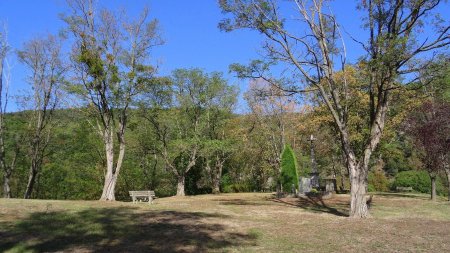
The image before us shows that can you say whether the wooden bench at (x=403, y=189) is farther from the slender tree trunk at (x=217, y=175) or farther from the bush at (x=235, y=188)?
the slender tree trunk at (x=217, y=175)

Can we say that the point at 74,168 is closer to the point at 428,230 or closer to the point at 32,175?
the point at 32,175

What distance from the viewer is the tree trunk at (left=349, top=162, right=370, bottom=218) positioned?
47.0 ft

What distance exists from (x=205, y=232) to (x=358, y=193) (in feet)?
20.6

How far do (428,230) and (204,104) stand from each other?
75.4ft

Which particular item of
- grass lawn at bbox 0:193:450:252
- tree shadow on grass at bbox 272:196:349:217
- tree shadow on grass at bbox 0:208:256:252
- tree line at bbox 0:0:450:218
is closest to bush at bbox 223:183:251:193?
tree line at bbox 0:0:450:218

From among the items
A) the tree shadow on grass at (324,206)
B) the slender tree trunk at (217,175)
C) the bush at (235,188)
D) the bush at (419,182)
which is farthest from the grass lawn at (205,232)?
the bush at (419,182)

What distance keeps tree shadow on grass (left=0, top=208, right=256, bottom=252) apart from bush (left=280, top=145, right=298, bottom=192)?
510 inches

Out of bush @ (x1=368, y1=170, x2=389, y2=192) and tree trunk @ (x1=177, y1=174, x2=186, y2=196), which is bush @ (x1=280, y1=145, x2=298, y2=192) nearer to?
tree trunk @ (x1=177, y1=174, x2=186, y2=196)

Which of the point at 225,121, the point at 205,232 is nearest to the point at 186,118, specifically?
the point at 225,121

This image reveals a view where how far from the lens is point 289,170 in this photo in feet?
85.9

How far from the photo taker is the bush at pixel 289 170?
25.7 metres

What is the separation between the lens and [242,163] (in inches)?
1619

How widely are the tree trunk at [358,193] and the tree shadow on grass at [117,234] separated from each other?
4.97 metres

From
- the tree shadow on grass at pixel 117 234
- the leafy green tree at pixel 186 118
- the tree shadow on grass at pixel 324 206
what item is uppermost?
the leafy green tree at pixel 186 118
